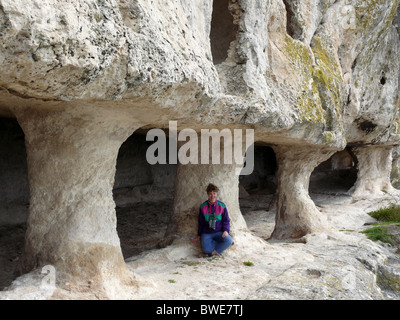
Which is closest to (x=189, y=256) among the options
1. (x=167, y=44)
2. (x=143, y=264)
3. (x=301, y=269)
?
(x=143, y=264)

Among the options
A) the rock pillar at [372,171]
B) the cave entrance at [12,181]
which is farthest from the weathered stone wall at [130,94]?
the rock pillar at [372,171]

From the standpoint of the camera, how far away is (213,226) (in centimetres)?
507

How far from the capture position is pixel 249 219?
9.30 m

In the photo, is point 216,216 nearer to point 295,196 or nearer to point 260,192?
point 295,196

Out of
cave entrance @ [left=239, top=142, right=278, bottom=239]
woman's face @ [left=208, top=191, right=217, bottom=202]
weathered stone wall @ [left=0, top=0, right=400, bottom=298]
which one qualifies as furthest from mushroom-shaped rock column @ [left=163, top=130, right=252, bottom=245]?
cave entrance @ [left=239, top=142, right=278, bottom=239]

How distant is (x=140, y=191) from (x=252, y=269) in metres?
5.01

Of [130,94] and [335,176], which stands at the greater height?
[130,94]

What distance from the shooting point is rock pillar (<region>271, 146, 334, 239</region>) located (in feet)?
24.3

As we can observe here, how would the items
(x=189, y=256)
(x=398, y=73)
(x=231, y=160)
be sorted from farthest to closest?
(x=398, y=73), (x=231, y=160), (x=189, y=256)

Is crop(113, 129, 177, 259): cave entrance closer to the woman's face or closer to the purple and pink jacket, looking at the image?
the purple and pink jacket

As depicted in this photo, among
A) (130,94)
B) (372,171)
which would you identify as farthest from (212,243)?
(372,171)

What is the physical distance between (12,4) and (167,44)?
4.37ft

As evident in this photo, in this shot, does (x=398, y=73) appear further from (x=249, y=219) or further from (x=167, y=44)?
(x=167, y=44)

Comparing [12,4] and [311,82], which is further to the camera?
[311,82]
